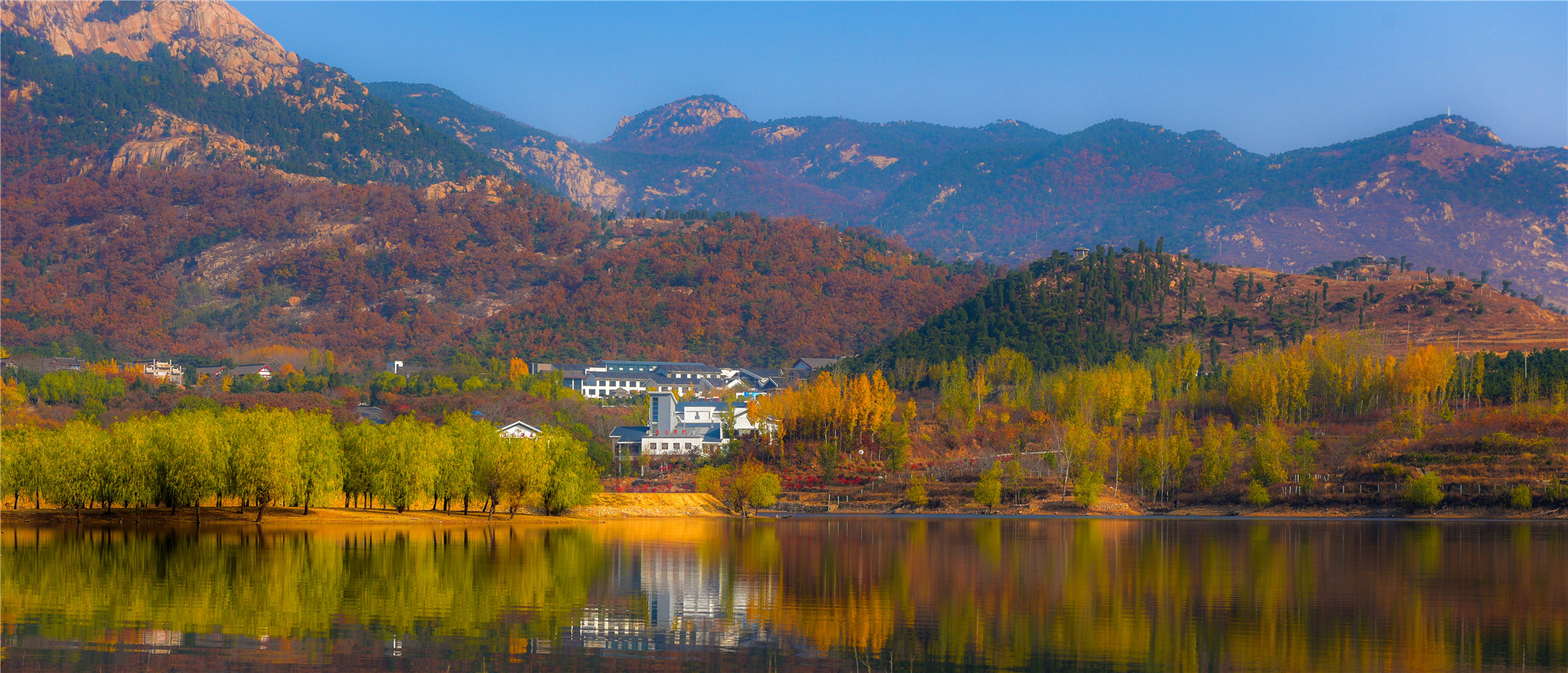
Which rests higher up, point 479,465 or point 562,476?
point 479,465

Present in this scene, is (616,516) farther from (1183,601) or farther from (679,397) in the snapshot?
(679,397)

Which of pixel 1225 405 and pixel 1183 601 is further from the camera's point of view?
pixel 1225 405

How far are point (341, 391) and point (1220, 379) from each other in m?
Answer: 90.5

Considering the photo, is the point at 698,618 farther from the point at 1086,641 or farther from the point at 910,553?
the point at 910,553

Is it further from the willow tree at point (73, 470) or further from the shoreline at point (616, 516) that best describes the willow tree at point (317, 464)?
the willow tree at point (73, 470)

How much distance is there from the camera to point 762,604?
35875 millimetres

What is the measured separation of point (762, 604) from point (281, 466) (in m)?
34.1

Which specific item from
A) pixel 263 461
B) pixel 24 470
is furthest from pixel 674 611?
pixel 24 470

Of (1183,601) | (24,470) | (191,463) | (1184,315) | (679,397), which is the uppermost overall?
(1184,315)

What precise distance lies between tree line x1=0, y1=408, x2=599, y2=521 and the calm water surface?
3.81 m

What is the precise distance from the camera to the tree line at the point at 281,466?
6047cm

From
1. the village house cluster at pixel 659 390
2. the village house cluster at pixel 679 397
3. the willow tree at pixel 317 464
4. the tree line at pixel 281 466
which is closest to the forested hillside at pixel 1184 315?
the village house cluster at pixel 679 397

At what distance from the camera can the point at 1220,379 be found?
116 meters

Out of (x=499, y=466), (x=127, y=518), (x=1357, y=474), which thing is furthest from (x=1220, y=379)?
(x=127, y=518)
